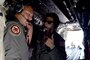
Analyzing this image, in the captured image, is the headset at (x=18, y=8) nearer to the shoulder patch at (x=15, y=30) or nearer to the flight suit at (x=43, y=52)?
the shoulder patch at (x=15, y=30)

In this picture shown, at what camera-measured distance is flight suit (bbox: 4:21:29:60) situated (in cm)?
227

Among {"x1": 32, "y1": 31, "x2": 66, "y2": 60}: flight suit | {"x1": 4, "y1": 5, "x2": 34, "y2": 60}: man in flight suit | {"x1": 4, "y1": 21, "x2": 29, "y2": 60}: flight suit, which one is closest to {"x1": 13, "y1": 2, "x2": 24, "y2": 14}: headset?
{"x1": 4, "y1": 5, "x2": 34, "y2": 60}: man in flight suit

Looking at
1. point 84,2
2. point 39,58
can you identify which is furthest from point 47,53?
point 84,2

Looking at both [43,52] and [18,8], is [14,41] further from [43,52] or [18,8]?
[43,52]

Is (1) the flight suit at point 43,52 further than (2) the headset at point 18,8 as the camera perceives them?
Yes

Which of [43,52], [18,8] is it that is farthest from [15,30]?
[43,52]

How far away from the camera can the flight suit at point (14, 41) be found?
227cm

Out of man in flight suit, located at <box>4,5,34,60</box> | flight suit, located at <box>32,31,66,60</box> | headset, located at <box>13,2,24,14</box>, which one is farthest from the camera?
flight suit, located at <box>32,31,66,60</box>

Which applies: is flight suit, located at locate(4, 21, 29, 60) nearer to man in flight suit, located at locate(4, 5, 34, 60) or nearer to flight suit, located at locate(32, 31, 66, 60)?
man in flight suit, located at locate(4, 5, 34, 60)

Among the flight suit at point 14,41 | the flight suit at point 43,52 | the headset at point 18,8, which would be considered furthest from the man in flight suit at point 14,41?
the flight suit at point 43,52

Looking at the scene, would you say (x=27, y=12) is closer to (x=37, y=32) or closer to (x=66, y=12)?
(x=37, y=32)

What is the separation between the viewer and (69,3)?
5703 millimetres

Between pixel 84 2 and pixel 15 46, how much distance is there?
404 cm

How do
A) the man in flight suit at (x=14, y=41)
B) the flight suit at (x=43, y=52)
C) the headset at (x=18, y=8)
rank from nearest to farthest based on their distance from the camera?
the man in flight suit at (x=14, y=41) → the headset at (x=18, y=8) → the flight suit at (x=43, y=52)
